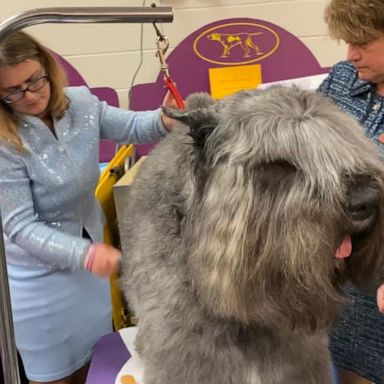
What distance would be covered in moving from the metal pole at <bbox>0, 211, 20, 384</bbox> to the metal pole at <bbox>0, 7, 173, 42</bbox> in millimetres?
411

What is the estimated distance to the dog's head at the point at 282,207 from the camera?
106cm

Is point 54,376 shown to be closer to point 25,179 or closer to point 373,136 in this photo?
point 25,179

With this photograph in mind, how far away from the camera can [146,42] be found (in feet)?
9.62

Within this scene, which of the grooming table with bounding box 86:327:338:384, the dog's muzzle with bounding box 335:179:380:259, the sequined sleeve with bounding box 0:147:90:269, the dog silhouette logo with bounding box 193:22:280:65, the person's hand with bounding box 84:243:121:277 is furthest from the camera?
the dog silhouette logo with bounding box 193:22:280:65

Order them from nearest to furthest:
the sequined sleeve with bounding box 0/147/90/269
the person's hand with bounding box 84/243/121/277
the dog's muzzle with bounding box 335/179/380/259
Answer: the dog's muzzle with bounding box 335/179/380/259 < the person's hand with bounding box 84/243/121/277 < the sequined sleeve with bounding box 0/147/90/269

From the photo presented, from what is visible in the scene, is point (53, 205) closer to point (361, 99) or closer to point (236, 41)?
point (361, 99)

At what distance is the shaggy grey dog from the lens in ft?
3.49

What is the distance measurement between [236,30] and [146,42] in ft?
1.52

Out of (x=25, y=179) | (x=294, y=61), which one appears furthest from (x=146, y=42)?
(x=25, y=179)

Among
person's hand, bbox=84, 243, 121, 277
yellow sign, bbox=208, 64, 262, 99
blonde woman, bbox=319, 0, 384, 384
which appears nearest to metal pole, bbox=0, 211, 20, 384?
person's hand, bbox=84, 243, 121, 277

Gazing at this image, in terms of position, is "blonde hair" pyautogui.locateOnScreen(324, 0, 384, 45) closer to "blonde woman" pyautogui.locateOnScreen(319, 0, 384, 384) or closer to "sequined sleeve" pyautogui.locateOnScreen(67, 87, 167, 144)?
"blonde woman" pyautogui.locateOnScreen(319, 0, 384, 384)

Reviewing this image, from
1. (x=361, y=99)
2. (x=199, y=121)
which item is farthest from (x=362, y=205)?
(x=361, y=99)

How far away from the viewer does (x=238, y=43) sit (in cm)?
289

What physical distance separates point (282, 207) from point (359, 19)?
2.25ft
